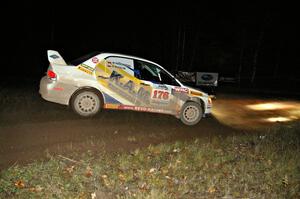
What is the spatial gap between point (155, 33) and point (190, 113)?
25387mm

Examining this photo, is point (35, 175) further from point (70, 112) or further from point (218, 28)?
point (218, 28)

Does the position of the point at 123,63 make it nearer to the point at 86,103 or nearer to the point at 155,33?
the point at 86,103

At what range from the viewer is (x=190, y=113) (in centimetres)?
1027

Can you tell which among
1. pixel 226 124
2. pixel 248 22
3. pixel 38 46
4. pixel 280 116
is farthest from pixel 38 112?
pixel 248 22

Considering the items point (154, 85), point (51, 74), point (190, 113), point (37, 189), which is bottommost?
point (37, 189)

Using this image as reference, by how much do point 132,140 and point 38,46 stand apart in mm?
24554

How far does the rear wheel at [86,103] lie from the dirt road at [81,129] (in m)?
0.22

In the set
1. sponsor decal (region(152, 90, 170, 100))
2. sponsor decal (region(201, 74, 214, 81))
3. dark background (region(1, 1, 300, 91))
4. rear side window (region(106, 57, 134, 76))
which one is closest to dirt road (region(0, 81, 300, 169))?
sponsor decal (region(152, 90, 170, 100))

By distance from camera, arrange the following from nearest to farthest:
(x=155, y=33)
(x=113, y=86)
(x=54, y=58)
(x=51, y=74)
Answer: (x=51, y=74), (x=54, y=58), (x=113, y=86), (x=155, y=33)

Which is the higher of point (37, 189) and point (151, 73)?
point (151, 73)

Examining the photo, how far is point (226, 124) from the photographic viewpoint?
36.2 ft

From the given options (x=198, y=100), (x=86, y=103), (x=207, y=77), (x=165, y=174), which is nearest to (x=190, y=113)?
(x=198, y=100)

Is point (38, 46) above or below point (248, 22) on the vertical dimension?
below

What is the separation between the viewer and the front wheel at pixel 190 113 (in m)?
10.2
